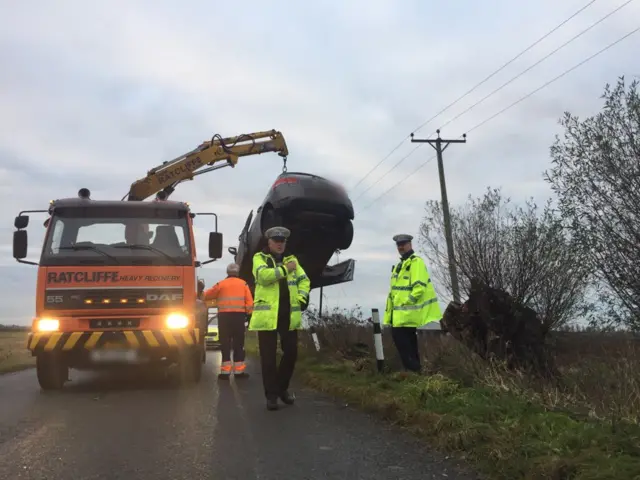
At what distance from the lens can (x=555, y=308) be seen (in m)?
13.3

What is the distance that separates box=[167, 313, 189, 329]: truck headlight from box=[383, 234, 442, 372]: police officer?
280 centimetres

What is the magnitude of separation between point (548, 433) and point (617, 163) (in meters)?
5.77

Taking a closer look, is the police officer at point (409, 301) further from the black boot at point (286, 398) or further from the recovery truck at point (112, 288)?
the recovery truck at point (112, 288)

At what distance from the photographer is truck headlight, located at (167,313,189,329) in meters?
8.10

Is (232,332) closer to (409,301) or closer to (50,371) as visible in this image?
(50,371)

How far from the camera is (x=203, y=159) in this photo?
15.2m

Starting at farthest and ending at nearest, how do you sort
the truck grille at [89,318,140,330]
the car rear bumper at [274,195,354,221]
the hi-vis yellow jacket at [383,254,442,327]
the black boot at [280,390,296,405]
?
the car rear bumper at [274,195,354,221] < the truck grille at [89,318,140,330] < the hi-vis yellow jacket at [383,254,442,327] < the black boot at [280,390,296,405]

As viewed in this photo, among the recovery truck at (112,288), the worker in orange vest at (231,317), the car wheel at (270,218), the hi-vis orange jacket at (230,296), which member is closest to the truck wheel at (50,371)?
the recovery truck at (112,288)

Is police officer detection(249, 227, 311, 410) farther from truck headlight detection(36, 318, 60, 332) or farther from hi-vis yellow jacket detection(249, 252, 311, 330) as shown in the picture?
truck headlight detection(36, 318, 60, 332)

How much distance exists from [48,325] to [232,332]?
2897 mm

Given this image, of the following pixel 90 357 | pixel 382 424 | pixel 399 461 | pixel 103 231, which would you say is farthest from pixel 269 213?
pixel 399 461

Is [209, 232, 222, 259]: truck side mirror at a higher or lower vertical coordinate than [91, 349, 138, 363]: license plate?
higher

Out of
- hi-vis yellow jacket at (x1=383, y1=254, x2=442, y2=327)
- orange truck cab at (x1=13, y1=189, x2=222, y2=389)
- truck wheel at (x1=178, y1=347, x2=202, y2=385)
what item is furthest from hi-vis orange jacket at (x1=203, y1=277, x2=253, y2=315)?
hi-vis yellow jacket at (x1=383, y1=254, x2=442, y2=327)

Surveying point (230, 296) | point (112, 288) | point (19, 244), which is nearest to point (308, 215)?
point (230, 296)
